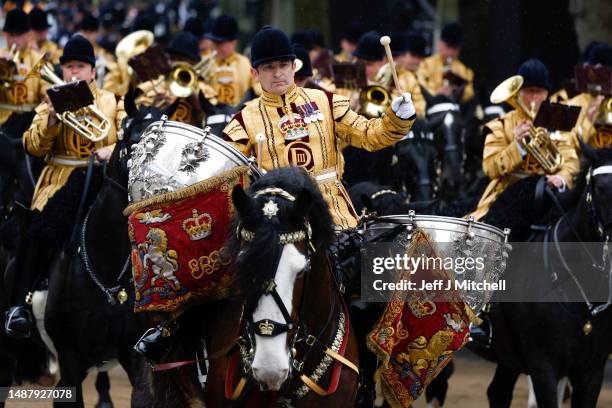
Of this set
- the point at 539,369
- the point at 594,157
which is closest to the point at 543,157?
the point at 594,157

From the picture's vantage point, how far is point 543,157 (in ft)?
31.3

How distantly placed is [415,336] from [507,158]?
9.98 ft

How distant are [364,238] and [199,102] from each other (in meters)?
5.50

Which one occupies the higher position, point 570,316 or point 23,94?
point 23,94

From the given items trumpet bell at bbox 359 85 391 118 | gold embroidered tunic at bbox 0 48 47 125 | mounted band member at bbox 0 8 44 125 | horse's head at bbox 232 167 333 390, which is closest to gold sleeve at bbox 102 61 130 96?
mounted band member at bbox 0 8 44 125

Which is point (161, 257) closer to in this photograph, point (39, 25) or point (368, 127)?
point (368, 127)

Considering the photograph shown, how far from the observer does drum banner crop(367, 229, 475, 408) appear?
6.83 m

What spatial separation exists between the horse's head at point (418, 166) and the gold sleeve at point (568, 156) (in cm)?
219

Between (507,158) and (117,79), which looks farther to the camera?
(117,79)

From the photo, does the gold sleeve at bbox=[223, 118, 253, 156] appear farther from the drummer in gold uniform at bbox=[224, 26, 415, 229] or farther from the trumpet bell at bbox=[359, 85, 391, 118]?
the trumpet bell at bbox=[359, 85, 391, 118]

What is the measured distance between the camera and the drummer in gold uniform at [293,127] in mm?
6934

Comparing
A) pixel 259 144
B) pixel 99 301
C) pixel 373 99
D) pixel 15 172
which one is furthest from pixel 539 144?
pixel 15 172

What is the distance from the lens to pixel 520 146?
378 inches

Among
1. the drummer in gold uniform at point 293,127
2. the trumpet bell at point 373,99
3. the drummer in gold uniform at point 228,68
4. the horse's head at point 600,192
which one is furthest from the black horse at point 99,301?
the drummer in gold uniform at point 228,68
